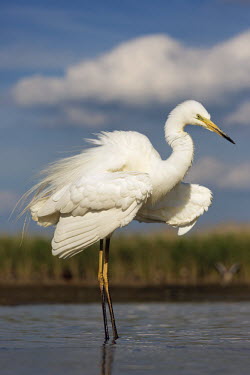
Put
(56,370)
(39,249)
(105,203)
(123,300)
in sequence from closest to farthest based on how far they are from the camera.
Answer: (56,370) → (105,203) → (123,300) → (39,249)

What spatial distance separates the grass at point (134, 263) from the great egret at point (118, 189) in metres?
9.49

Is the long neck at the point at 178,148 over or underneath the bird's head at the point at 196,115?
underneath

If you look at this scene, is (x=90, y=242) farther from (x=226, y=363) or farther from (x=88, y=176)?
(x=226, y=363)

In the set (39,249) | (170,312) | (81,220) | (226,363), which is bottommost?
(226,363)

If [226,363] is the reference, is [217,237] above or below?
above

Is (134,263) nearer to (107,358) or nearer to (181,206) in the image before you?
(181,206)

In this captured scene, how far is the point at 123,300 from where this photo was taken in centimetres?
1528

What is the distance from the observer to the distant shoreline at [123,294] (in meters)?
15.3

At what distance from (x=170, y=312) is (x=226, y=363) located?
Result: 5.69 m

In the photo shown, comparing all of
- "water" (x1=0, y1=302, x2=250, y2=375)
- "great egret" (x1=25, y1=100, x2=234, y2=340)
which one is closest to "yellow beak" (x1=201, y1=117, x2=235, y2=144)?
"great egret" (x1=25, y1=100, x2=234, y2=340)

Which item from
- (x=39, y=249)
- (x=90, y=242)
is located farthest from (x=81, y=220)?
(x=39, y=249)

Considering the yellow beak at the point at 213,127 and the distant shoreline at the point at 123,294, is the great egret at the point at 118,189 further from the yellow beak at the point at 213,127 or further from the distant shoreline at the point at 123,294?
the distant shoreline at the point at 123,294

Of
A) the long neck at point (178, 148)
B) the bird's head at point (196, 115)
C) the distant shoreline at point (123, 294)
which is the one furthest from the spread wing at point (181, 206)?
the distant shoreline at point (123, 294)

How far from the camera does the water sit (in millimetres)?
6562
